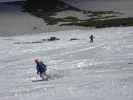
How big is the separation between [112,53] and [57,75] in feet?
35.4

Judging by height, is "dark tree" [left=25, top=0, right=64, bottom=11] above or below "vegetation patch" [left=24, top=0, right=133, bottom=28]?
above

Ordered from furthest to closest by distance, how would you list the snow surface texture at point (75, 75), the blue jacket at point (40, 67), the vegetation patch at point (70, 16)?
the vegetation patch at point (70, 16), the blue jacket at point (40, 67), the snow surface texture at point (75, 75)

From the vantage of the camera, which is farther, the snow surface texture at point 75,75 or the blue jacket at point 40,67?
the blue jacket at point 40,67

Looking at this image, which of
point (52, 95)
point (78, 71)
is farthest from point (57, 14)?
point (52, 95)

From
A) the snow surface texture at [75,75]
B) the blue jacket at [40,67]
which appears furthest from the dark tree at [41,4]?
the blue jacket at [40,67]

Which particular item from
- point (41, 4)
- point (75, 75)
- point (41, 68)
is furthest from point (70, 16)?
point (41, 68)

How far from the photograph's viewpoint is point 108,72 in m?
32.0

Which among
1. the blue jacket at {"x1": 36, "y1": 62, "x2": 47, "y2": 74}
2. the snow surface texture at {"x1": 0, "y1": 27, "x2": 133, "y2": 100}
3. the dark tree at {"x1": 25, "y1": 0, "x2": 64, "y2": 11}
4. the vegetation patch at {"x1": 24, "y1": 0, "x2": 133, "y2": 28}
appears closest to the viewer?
the snow surface texture at {"x1": 0, "y1": 27, "x2": 133, "y2": 100}

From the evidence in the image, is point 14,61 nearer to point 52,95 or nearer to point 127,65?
point 127,65

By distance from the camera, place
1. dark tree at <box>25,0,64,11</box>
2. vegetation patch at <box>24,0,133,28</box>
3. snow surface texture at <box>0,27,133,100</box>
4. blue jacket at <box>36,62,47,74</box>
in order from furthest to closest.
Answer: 1. dark tree at <box>25,0,64,11</box>
2. vegetation patch at <box>24,0,133,28</box>
3. blue jacket at <box>36,62,47,74</box>
4. snow surface texture at <box>0,27,133,100</box>

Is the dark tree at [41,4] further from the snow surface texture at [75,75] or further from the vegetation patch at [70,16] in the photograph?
the snow surface texture at [75,75]

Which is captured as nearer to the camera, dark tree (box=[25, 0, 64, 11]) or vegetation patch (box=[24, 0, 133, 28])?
vegetation patch (box=[24, 0, 133, 28])

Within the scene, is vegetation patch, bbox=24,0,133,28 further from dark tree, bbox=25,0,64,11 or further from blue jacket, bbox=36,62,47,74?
blue jacket, bbox=36,62,47,74

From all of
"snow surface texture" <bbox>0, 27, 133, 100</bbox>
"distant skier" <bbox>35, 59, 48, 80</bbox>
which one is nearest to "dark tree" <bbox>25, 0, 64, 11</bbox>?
"snow surface texture" <bbox>0, 27, 133, 100</bbox>
